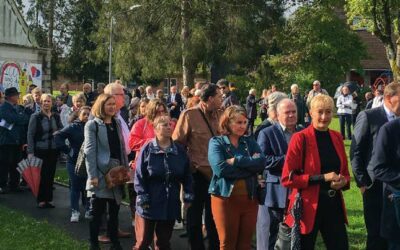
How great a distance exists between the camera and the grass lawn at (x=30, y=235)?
24.3ft

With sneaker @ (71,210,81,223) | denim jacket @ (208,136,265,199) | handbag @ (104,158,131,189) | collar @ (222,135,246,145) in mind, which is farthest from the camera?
sneaker @ (71,210,81,223)

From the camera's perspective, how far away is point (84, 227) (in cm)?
844

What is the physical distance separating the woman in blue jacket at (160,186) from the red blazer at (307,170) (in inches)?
54.5

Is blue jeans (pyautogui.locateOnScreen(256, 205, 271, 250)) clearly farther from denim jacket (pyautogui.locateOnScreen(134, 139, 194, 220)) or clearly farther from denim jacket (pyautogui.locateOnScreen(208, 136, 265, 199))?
denim jacket (pyautogui.locateOnScreen(134, 139, 194, 220))

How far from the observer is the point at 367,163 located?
6039mm

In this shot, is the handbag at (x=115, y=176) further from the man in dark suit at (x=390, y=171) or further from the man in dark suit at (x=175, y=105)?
the man in dark suit at (x=175, y=105)

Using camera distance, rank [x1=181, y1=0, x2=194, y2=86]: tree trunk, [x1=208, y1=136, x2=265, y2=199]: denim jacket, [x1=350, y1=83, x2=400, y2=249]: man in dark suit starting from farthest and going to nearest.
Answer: [x1=181, y1=0, x2=194, y2=86]: tree trunk, [x1=350, y1=83, x2=400, y2=249]: man in dark suit, [x1=208, y1=136, x2=265, y2=199]: denim jacket

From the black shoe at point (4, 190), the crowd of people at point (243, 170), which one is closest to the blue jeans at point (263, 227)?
the crowd of people at point (243, 170)

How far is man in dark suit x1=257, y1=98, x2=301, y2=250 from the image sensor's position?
19.7 ft

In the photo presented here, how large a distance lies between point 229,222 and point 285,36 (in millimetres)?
36209

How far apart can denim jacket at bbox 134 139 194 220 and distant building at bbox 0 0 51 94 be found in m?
15.9

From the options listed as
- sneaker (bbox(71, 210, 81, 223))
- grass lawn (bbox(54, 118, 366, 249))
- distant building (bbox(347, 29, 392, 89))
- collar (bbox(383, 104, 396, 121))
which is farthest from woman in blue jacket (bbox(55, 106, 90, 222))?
distant building (bbox(347, 29, 392, 89))

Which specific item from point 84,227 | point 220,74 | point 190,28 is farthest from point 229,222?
point 220,74

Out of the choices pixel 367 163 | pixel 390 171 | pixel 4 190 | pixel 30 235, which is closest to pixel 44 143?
pixel 4 190
